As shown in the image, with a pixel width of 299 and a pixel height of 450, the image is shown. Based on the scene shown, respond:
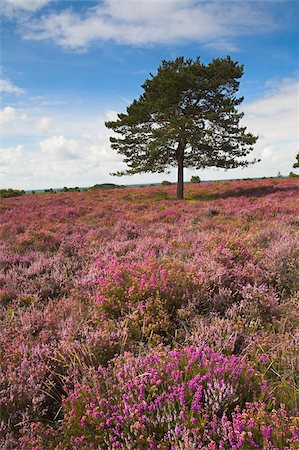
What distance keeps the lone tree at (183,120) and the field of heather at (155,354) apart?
1608 cm

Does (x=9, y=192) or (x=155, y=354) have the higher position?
(x=9, y=192)

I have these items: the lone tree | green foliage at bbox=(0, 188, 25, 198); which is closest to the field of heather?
the lone tree

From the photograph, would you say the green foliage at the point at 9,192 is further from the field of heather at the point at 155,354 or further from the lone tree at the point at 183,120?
the field of heather at the point at 155,354

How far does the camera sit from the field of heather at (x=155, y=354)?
6.84 ft

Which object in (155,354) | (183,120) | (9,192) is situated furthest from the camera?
(9,192)

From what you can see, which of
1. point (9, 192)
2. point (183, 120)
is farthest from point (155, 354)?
point (9, 192)

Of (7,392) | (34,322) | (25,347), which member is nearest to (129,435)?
(7,392)

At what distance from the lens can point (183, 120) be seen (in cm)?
2002

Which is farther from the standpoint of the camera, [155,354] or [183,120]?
[183,120]

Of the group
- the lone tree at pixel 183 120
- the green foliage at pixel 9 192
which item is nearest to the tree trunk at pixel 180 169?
the lone tree at pixel 183 120

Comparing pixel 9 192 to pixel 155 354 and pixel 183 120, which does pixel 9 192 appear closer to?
pixel 183 120

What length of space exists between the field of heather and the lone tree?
52.8 ft

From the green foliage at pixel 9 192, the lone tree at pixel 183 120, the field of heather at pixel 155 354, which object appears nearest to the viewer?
the field of heather at pixel 155 354

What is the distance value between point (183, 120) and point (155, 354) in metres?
19.2
